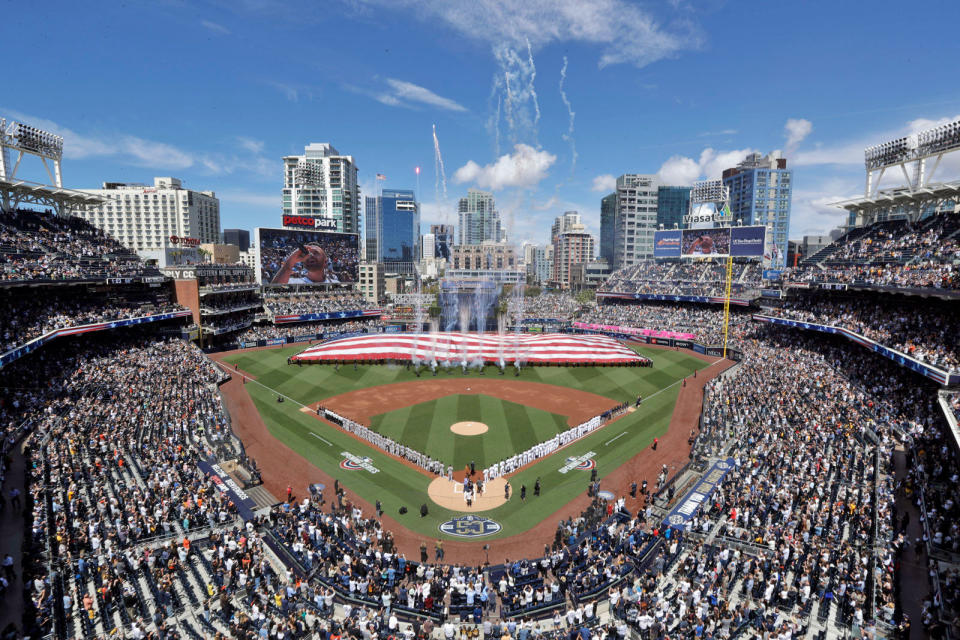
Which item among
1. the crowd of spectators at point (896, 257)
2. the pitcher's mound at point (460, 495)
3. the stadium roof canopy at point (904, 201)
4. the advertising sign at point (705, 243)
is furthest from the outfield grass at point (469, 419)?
the advertising sign at point (705, 243)

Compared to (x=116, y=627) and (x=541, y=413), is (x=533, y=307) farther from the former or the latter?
(x=116, y=627)

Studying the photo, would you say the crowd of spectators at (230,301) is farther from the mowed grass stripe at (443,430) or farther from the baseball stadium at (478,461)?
the mowed grass stripe at (443,430)

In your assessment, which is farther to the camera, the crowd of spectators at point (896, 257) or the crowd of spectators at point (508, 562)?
the crowd of spectators at point (896, 257)

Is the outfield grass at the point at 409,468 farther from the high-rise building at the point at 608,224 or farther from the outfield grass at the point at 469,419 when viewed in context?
the high-rise building at the point at 608,224

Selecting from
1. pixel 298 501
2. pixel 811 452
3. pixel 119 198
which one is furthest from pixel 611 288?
pixel 119 198

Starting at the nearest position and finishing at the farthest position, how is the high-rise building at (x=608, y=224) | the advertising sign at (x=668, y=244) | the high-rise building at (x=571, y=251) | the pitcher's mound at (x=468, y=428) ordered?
the pitcher's mound at (x=468, y=428) → the advertising sign at (x=668, y=244) → the high-rise building at (x=608, y=224) → the high-rise building at (x=571, y=251)

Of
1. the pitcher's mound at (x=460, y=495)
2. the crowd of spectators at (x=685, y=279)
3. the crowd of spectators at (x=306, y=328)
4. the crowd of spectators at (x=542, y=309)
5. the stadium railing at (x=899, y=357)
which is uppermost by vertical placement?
the crowd of spectators at (x=685, y=279)

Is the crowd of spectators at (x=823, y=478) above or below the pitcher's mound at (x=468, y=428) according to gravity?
above

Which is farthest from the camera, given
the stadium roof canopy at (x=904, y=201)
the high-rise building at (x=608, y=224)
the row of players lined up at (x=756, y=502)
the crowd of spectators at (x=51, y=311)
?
the high-rise building at (x=608, y=224)
